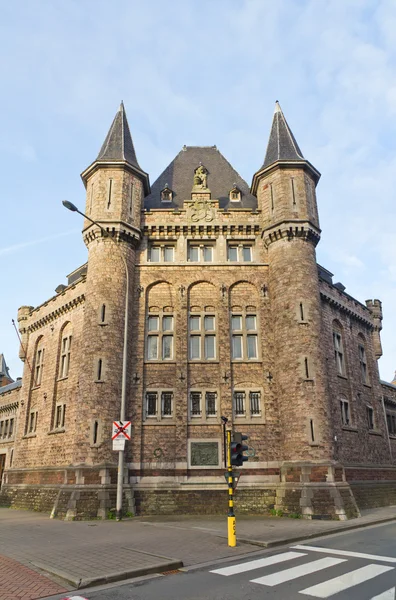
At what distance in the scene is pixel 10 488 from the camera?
26.1 metres

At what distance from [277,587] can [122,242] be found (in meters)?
17.8

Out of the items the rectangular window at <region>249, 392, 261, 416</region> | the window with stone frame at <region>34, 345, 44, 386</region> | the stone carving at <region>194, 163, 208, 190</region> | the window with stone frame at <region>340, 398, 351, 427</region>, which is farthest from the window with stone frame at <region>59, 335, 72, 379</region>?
the window with stone frame at <region>340, 398, 351, 427</region>

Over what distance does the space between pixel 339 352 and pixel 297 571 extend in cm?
1889

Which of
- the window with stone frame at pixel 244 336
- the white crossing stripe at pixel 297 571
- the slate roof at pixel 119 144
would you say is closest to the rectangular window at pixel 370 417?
the window with stone frame at pixel 244 336

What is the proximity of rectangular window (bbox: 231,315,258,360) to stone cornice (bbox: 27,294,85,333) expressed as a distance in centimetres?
851

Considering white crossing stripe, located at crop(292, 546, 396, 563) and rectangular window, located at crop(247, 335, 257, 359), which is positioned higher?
rectangular window, located at crop(247, 335, 257, 359)

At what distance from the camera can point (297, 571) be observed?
8477 millimetres

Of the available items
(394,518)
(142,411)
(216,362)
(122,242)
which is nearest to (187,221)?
(122,242)

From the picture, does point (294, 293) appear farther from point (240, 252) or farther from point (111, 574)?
point (111, 574)

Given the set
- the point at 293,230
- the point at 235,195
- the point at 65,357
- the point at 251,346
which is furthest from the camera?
the point at 235,195

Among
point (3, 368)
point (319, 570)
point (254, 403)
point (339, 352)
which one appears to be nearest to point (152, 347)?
point (254, 403)

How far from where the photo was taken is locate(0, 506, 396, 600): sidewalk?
325 inches

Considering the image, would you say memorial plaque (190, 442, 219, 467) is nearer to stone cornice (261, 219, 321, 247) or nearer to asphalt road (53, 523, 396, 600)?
asphalt road (53, 523, 396, 600)

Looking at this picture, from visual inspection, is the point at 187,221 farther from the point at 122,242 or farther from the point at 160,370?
the point at 160,370
